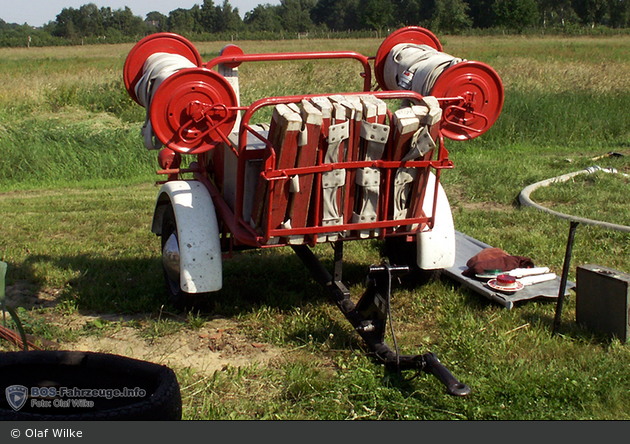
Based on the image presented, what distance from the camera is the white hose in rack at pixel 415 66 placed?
416 centimetres

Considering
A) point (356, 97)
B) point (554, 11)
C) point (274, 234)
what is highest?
point (554, 11)

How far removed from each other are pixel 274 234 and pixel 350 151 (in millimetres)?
644

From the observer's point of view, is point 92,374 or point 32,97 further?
point 32,97

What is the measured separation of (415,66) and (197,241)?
1971mm

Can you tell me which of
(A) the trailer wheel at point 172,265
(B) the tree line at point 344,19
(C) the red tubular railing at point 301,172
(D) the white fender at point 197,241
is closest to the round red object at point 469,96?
(C) the red tubular railing at point 301,172

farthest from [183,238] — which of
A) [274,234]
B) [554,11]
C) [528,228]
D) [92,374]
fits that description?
[554,11]

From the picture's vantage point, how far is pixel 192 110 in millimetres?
3711

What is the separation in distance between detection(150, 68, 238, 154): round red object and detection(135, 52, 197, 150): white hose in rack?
12cm

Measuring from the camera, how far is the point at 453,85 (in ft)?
13.3

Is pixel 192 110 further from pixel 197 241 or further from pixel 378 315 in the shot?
pixel 378 315

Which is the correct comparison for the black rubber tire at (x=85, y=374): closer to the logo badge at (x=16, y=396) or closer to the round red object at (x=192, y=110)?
the logo badge at (x=16, y=396)

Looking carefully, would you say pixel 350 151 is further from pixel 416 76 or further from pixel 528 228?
pixel 528 228

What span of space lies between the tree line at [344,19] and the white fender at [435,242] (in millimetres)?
59918

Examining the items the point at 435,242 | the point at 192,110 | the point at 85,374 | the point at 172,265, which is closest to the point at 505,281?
the point at 435,242
